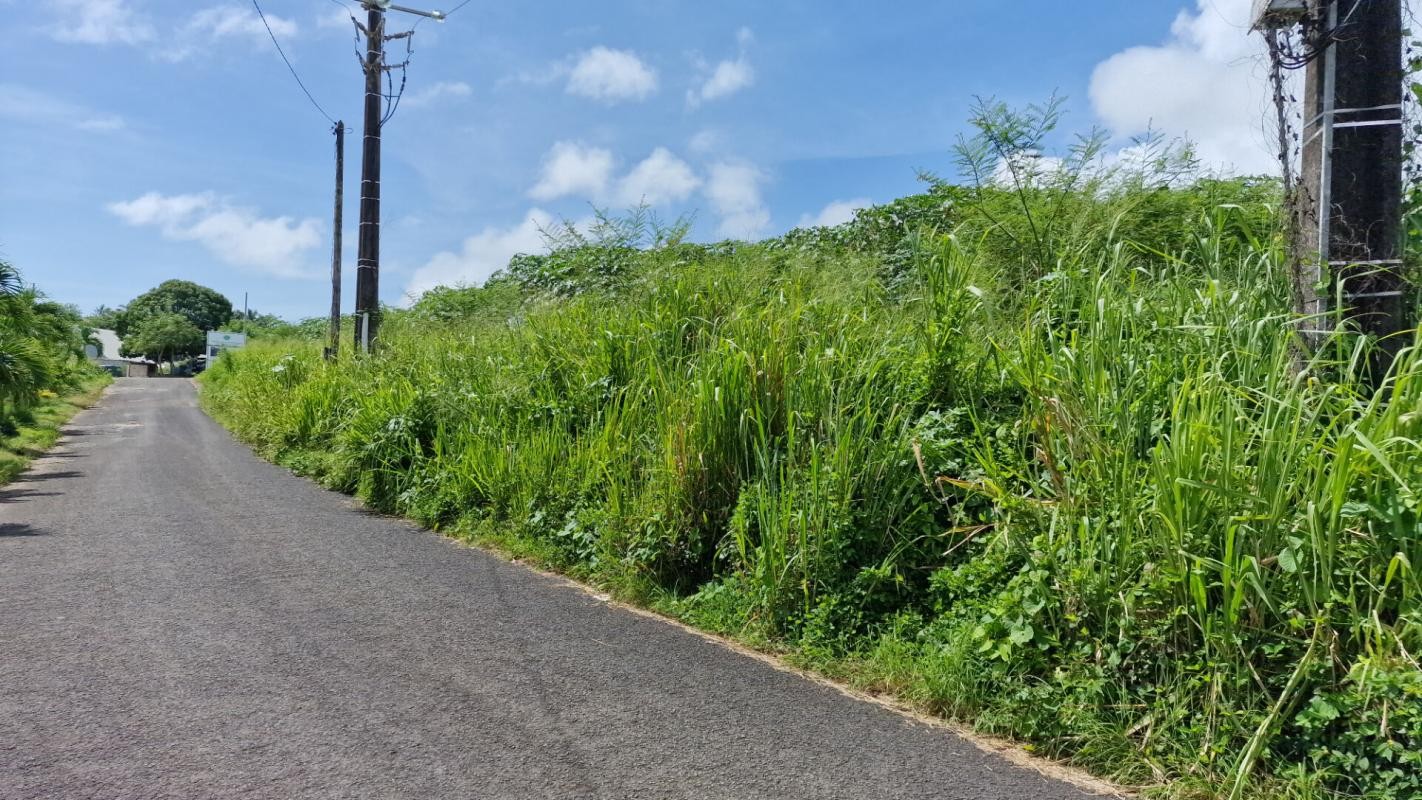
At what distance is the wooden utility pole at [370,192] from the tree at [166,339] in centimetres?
7451

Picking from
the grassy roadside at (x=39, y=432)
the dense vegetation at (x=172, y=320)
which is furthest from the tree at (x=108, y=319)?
the grassy roadside at (x=39, y=432)

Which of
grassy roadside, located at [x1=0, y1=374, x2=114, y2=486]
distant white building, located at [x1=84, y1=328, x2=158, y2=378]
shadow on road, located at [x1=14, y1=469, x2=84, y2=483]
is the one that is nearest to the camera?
shadow on road, located at [x1=14, y1=469, x2=84, y2=483]

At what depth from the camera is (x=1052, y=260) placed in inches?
252

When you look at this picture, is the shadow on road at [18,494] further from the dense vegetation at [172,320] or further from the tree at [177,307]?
the tree at [177,307]

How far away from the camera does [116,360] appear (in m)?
85.8

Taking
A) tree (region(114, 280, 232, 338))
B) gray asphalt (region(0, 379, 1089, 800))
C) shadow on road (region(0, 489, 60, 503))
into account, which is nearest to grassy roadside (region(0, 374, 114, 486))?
shadow on road (region(0, 489, 60, 503))

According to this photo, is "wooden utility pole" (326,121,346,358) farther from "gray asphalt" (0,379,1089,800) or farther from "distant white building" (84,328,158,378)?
"distant white building" (84,328,158,378)

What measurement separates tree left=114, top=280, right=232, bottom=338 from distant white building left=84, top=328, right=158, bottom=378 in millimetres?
1324

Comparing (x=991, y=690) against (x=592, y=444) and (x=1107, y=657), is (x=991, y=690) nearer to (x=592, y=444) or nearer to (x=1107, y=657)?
(x=1107, y=657)

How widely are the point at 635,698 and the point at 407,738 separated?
3.34ft

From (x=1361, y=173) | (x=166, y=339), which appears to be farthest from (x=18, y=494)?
(x=166, y=339)

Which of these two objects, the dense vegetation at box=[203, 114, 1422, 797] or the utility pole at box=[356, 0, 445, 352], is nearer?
the dense vegetation at box=[203, 114, 1422, 797]

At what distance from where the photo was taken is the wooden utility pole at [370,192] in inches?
567

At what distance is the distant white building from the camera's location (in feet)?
240
